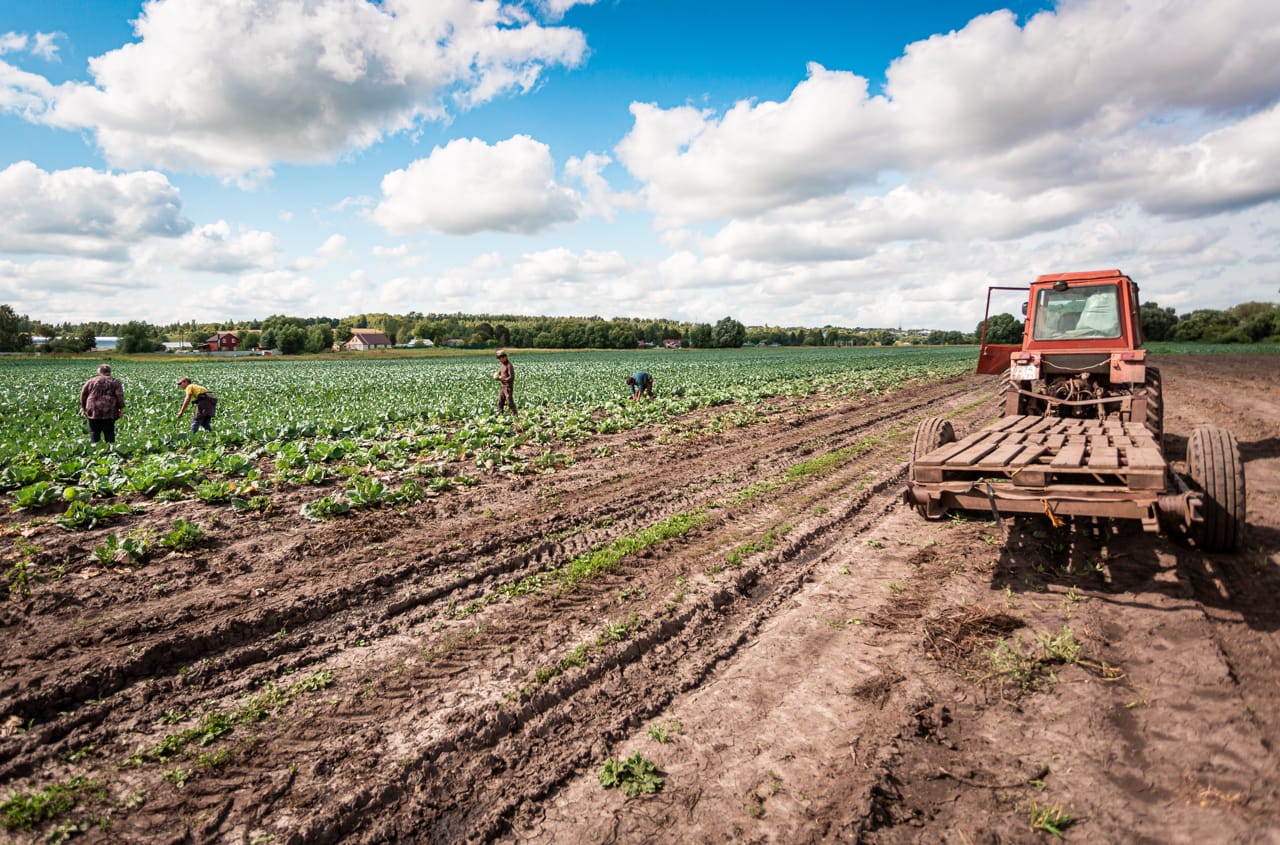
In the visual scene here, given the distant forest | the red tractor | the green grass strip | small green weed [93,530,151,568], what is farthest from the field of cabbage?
the distant forest

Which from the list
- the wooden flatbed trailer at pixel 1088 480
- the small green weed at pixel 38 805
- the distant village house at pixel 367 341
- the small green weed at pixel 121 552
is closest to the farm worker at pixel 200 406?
the small green weed at pixel 121 552

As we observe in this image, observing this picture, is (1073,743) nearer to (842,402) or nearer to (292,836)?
(292,836)

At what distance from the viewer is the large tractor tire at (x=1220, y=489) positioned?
5438 millimetres

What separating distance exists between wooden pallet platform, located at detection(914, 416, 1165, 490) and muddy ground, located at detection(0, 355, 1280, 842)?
1.03 meters

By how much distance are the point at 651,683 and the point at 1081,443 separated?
15.0ft

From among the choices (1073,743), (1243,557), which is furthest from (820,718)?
(1243,557)

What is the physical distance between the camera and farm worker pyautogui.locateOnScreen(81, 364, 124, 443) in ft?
40.6

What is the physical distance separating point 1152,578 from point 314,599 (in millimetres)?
7172

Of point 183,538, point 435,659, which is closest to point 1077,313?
point 435,659

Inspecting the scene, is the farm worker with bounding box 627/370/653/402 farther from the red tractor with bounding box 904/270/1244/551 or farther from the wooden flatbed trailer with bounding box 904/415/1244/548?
the wooden flatbed trailer with bounding box 904/415/1244/548

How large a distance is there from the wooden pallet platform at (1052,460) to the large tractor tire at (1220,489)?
1.39ft

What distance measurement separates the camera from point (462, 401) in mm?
22109

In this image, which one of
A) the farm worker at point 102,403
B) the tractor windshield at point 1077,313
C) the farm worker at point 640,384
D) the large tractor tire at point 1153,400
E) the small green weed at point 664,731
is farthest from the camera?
the farm worker at point 640,384

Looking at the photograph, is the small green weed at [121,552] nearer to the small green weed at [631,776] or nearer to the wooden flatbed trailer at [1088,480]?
the small green weed at [631,776]
